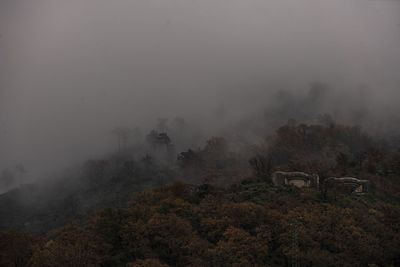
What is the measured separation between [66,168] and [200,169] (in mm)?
46219

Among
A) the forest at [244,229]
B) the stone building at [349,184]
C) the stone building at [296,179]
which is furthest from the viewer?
the stone building at [296,179]

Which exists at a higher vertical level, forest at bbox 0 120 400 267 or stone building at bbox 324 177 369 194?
forest at bbox 0 120 400 267

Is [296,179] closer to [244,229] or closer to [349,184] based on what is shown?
[349,184]

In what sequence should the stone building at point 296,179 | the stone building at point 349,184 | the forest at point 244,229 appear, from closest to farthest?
the forest at point 244,229
the stone building at point 349,184
the stone building at point 296,179

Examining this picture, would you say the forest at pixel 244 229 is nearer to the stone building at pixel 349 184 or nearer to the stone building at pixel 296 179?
the stone building at pixel 349 184

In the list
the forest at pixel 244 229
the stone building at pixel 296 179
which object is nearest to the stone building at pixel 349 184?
the forest at pixel 244 229

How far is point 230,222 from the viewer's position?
123 ft

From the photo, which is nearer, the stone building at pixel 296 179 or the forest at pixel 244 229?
the forest at pixel 244 229

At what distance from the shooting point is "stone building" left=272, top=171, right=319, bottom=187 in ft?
186

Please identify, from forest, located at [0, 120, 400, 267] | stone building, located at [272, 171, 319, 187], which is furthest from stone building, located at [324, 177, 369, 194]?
stone building, located at [272, 171, 319, 187]

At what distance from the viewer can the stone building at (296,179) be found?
56.6 meters

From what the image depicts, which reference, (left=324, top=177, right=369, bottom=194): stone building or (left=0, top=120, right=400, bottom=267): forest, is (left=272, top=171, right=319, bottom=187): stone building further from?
(left=324, top=177, right=369, bottom=194): stone building

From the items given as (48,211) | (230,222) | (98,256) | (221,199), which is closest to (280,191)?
(221,199)

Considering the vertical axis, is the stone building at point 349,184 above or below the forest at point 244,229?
below
